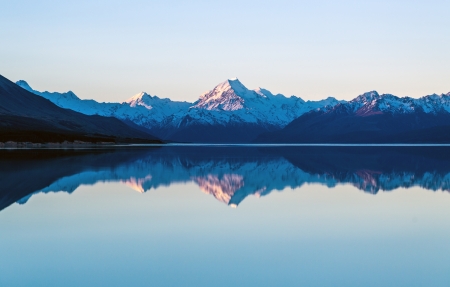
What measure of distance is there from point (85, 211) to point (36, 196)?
Answer: 26.0ft

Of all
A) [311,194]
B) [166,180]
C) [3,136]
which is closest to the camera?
[311,194]

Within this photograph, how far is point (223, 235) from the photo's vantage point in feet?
80.1

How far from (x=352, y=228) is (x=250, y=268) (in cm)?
903

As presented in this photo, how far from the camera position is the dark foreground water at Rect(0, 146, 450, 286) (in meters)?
17.9

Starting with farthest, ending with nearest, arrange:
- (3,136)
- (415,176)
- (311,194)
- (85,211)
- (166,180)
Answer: (3,136) < (415,176) < (166,180) < (311,194) < (85,211)

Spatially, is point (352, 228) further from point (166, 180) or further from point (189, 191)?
point (166, 180)

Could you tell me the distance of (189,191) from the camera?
42562mm

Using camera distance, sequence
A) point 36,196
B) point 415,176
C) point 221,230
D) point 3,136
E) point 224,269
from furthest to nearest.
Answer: point 3,136, point 415,176, point 36,196, point 221,230, point 224,269

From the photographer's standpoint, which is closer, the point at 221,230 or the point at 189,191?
the point at 221,230

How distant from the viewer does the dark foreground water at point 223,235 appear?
17922 millimetres

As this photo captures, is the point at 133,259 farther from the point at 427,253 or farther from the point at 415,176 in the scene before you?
the point at 415,176

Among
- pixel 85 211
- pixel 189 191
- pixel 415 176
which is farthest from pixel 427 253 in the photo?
pixel 415 176

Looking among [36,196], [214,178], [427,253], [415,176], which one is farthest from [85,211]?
[415,176]

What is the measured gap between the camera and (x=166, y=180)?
169ft
